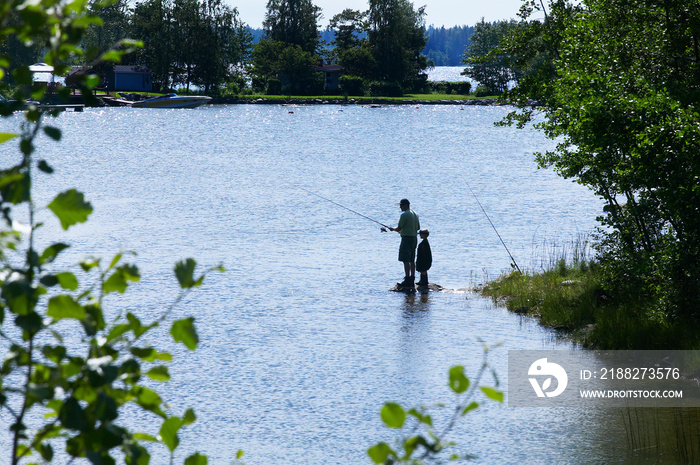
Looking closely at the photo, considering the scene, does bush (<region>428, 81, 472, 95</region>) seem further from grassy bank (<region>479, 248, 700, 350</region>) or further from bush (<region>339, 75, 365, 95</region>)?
grassy bank (<region>479, 248, 700, 350</region>)

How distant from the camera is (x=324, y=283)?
18.0 meters

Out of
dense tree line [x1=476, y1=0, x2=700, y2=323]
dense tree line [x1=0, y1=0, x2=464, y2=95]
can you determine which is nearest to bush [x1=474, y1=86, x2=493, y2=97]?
dense tree line [x1=0, y1=0, x2=464, y2=95]

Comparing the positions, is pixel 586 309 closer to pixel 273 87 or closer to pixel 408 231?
pixel 408 231

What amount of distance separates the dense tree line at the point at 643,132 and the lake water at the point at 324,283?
6.93 ft

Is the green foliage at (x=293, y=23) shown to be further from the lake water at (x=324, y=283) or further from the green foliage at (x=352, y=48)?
the lake water at (x=324, y=283)

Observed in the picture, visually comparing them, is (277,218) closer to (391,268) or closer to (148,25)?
(391,268)

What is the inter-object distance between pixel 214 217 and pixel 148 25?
77131 mm

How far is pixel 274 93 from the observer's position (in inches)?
4316

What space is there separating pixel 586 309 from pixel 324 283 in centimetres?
623

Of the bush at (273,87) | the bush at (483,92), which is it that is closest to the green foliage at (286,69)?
the bush at (273,87)

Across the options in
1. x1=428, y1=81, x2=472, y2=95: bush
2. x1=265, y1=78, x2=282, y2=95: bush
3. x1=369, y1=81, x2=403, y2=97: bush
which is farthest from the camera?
x1=428, y1=81, x2=472, y2=95: bush

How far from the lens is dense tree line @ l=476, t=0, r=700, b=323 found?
10477 millimetres

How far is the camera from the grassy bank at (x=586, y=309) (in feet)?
37.3

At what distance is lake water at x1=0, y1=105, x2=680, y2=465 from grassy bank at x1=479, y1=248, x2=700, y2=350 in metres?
0.43
